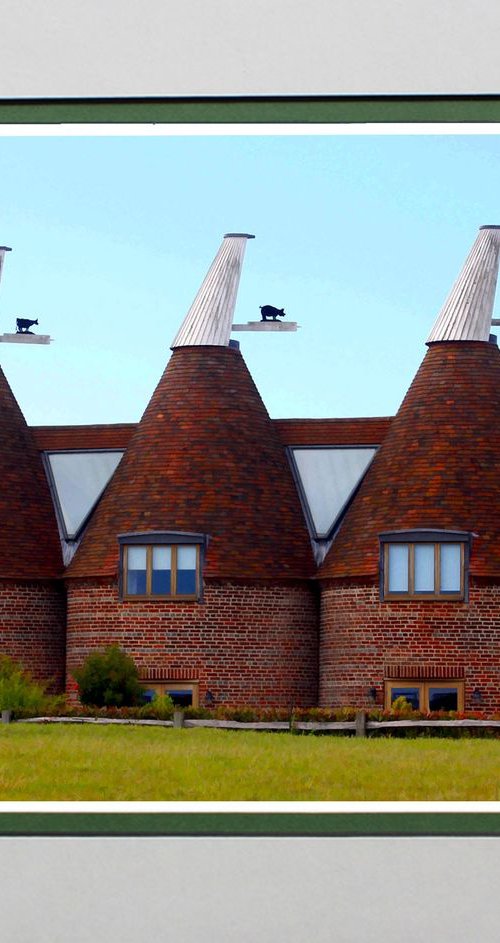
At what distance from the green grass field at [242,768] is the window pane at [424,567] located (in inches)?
125

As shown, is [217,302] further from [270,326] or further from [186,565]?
[186,565]

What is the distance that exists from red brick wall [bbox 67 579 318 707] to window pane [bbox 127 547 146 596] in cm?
17

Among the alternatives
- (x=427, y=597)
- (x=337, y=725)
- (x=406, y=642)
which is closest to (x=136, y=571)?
(x=406, y=642)

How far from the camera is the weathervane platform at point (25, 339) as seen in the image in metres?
14.3

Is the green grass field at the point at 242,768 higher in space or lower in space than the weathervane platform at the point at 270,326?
lower

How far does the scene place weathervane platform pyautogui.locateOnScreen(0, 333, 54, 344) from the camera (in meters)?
14.3

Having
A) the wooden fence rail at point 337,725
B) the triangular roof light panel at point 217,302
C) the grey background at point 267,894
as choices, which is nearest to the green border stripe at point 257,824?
the grey background at point 267,894

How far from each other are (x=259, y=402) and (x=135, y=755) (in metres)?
6.03

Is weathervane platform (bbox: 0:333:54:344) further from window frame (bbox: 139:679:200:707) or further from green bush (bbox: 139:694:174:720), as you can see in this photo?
window frame (bbox: 139:679:200:707)

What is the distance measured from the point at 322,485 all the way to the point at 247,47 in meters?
8.07

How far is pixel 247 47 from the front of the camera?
32.7 ft

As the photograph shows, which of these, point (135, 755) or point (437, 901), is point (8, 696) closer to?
point (135, 755)

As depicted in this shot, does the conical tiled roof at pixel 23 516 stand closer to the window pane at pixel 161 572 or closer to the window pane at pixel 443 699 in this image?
the window pane at pixel 161 572

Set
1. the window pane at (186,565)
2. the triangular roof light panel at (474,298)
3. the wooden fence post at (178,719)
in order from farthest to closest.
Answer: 1. the window pane at (186,565)
2. the wooden fence post at (178,719)
3. the triangular roof light panel at (474,298)
